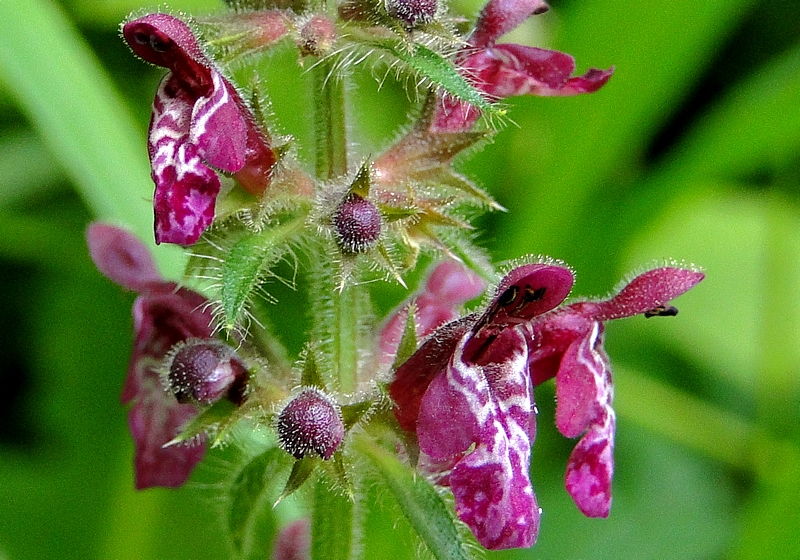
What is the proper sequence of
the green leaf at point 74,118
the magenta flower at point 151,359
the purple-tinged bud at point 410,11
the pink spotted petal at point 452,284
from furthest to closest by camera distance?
1. the green leaf at point 74,118
2. the pink spotted petal at point 452,284
3. the magenta flower at point 151,359
4. the purple-tinged bud at point 410,11

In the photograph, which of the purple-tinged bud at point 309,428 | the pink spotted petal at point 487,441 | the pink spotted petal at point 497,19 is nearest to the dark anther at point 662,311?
the pink spotted petal at point 487,441

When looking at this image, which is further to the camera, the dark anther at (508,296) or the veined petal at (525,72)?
the veined petal at (525,72)

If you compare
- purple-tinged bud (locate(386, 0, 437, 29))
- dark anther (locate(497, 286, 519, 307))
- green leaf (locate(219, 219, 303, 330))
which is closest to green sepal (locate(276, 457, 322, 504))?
green leaf (locate(219, 219, 303, 330))

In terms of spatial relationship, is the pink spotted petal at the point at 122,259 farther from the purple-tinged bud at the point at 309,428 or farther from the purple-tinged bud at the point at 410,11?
the purple-tinged bud at the point at 410,11

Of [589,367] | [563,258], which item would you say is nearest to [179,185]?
[589,367]

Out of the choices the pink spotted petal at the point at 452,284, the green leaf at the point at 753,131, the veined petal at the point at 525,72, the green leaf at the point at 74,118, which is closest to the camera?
the veined petal at the point at 525,72

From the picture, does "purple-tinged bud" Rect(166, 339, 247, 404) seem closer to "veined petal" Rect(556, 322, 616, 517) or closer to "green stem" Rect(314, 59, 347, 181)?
"green stem" Rect(314, 59, 347, 181)

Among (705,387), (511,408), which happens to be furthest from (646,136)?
(511,408)

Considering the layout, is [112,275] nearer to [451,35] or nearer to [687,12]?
[451,35]

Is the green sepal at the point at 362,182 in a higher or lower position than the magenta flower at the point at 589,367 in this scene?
higher
